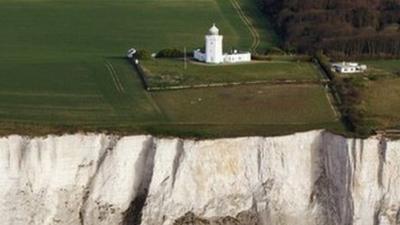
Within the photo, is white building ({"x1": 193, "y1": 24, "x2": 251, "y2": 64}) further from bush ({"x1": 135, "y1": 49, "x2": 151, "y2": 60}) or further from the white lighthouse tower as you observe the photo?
bush ({"x1": 135, "y1": 49, "x2": 151, "y2": 60})

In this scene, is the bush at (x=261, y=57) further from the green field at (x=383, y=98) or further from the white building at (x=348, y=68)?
the green field at (x=383, y=98)

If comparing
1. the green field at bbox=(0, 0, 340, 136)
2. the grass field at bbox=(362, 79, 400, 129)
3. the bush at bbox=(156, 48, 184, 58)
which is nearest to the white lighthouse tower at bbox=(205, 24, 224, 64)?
the bush at bbox=(156, 48, 184, 58)

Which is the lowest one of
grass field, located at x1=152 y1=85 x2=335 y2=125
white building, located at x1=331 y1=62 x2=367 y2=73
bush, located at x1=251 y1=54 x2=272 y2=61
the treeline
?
grass field, located at x1=152 y1=85 x2=335 y2=125

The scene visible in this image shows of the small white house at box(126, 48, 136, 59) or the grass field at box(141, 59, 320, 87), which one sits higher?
the small white house at box(126, 48, 136, 59)

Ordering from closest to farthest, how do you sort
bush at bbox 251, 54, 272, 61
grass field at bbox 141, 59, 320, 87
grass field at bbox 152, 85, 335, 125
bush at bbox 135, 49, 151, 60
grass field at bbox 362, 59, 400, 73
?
grass field at bbox 152, 85, 335, 125, grass field at bbox 141, 59, 320, 87, grass field at bbox 362, 59, 400, 73, bush at bbox 135, 49, 151, 60, bush at bbox 251, 54, 272, 61

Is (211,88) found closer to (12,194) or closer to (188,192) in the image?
(188,192)

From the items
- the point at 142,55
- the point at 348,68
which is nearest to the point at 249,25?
the point at 142,55

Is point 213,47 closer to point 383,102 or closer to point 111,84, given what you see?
point 111,84
